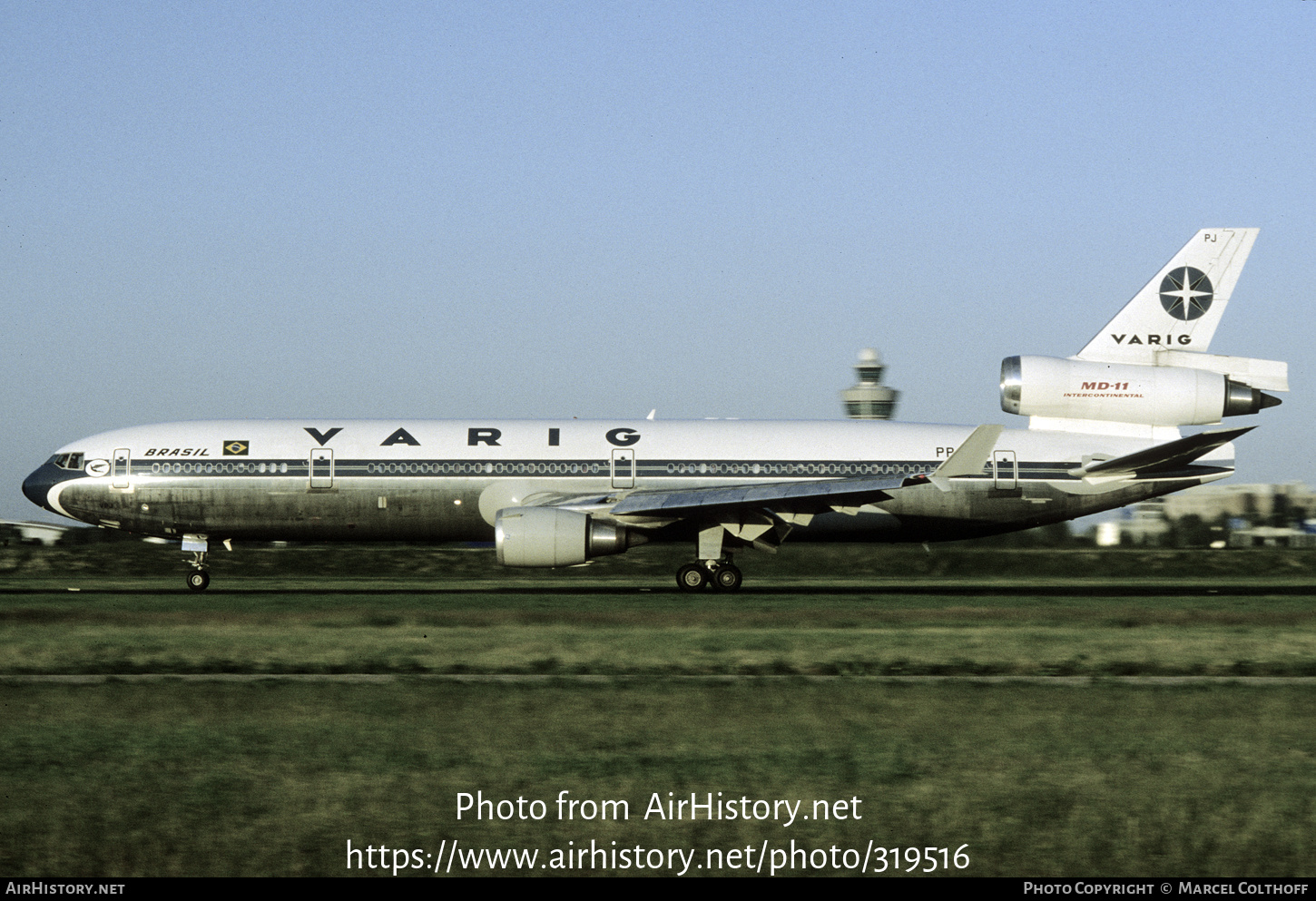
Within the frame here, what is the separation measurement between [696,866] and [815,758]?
9.79 ft

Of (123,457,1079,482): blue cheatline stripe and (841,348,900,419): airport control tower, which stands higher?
(841,348,900,419): airport control tower

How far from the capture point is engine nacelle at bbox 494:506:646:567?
26797 mm

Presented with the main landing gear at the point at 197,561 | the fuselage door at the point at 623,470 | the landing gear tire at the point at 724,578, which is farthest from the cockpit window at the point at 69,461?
the landing gear tire at the point at 724,578

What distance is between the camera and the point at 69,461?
3027 centimetres

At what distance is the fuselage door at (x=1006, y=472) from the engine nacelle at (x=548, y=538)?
9.00 metres

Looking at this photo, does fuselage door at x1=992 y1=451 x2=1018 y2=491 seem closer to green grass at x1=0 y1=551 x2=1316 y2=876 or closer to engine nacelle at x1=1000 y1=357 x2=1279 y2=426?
engine nacelle at x1=1000 y1=357 x2=1279 y2=426

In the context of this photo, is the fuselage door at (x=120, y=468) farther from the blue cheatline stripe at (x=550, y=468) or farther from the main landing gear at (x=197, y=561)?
the main landing gear at (x=197, y=561)

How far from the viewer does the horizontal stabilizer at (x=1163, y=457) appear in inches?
1097

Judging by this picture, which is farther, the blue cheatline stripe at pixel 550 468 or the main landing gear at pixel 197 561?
the main landing gear at pixel 197 561

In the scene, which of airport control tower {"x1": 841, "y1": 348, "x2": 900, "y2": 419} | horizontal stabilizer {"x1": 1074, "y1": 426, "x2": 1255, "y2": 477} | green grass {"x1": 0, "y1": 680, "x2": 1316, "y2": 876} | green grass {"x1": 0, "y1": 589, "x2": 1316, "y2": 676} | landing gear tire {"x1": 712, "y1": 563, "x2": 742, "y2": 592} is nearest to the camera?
green grass {"x1": 0, "y1": 680, "x2": 1316, "y2": 876}

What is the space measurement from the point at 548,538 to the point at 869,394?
4493 cm

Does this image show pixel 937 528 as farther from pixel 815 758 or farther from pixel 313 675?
pixel 815 758

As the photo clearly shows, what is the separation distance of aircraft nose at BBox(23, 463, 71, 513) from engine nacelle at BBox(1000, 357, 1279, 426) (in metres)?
21.8

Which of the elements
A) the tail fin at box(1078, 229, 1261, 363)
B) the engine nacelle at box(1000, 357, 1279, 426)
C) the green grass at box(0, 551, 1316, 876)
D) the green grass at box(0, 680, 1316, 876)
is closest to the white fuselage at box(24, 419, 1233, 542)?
the engine nacelle at box(1000, 357, 1279, 426)
